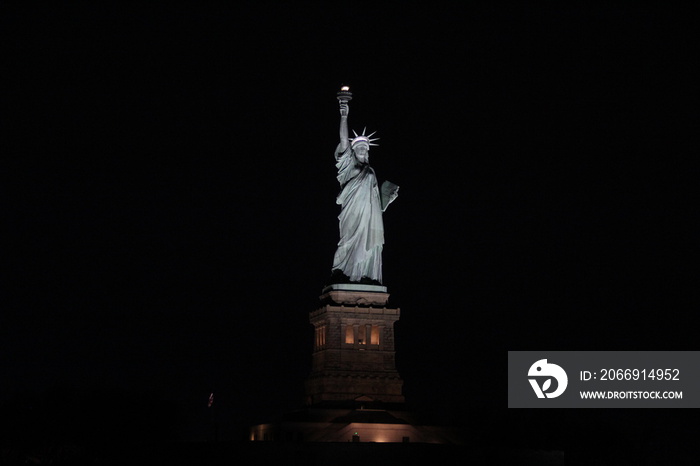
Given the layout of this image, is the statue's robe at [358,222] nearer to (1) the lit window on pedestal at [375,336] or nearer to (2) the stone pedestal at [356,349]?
(2) the stone pedestal at [356,349]

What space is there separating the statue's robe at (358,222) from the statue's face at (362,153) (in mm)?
301

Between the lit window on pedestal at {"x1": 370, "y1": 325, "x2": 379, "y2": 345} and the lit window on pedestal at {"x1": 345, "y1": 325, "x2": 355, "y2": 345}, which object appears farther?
the lit window on pedestal at {"x1": 370, "y1": 325, "x2": 379, "y2": 345}

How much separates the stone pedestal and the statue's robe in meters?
1.21

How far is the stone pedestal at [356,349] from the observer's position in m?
60.3

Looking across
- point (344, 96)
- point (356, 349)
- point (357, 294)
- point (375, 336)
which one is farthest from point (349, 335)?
point (344, 96)

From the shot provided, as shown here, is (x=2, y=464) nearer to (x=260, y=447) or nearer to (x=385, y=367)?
(x=260, y=447)

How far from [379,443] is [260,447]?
4.51 meters

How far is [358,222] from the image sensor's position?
6322cm

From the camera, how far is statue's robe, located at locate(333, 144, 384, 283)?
6284 centimetres

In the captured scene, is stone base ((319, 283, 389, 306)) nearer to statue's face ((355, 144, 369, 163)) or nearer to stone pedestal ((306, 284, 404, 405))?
stone pedestal ((306, 284, 404, 405))

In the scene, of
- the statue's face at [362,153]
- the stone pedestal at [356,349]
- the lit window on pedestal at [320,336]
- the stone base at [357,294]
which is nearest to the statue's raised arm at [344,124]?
the statue's face at [362,153]

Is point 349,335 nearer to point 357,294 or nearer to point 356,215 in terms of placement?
point 357,294

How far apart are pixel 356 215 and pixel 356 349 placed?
6284 millimetres

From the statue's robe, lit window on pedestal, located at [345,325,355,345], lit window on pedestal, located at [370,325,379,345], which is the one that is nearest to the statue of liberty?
the statue's robe
